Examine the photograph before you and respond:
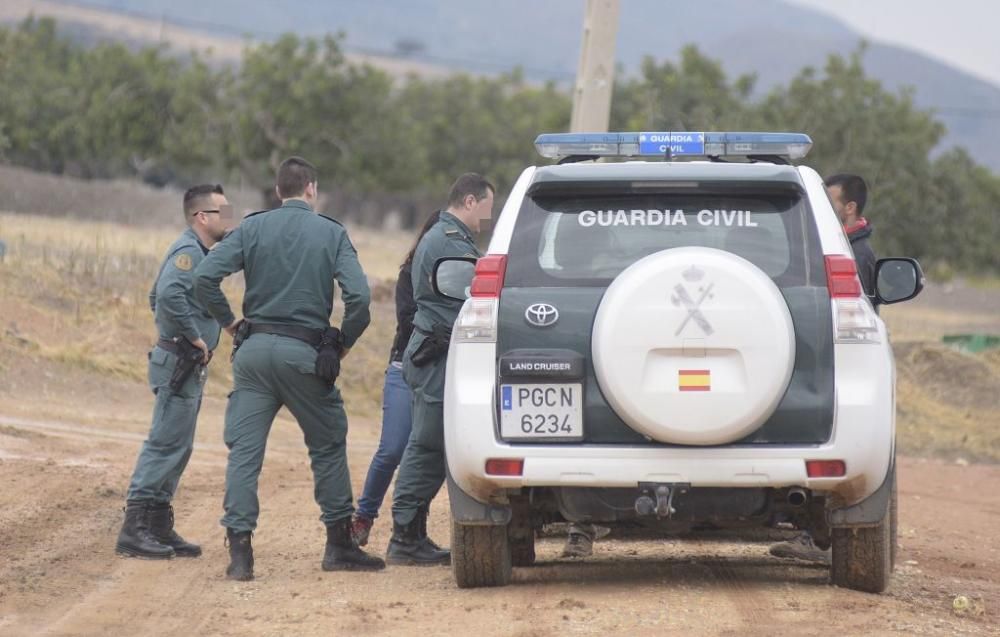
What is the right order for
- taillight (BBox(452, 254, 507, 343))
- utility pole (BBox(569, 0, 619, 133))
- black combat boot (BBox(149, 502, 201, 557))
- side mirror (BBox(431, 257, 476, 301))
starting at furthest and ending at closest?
utility pole (BBox(569, 0, 619, 133)) < black combat boot (BBox(149, 502, 201, 557)) < side mirror (BBox(431, 257, 476, 301)) < taillight (BBox(452, 254, 507, 343))

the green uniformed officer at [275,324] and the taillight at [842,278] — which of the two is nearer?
the taillight at [842,278]

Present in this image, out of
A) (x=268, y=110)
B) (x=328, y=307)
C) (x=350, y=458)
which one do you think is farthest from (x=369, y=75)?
(x=328, y=307)

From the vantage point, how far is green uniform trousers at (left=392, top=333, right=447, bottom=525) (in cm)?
872

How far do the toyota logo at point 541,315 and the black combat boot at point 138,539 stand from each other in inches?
115

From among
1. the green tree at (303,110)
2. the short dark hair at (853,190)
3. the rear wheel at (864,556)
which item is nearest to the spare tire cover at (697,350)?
the rear wheel at (864,556)

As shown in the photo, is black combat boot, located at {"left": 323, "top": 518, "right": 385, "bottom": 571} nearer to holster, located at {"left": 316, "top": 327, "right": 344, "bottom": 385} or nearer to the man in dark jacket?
holster, located at {"left": 316, "top": 327, "right": 344, "bottom": 385}

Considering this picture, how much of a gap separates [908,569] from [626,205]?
9.40 ft

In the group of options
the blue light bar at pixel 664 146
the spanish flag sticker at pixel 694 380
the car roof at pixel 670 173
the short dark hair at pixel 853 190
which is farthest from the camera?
the short dark hair at pixel 853 190

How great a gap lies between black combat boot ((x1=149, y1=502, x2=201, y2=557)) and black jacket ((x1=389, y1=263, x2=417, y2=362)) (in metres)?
1.45

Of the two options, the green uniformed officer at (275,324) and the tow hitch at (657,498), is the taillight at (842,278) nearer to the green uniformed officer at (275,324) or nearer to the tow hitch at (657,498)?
the tow hitch at (657,498)

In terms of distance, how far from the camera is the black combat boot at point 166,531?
923cm

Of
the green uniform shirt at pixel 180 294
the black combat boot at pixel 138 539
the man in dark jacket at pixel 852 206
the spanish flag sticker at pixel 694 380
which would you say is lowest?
the black combat boot at pixel 138 539

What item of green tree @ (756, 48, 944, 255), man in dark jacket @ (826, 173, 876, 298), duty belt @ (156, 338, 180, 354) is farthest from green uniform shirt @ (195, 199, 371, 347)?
green tree @ (756, 48, 944, 255)

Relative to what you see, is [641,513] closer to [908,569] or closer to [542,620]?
[542,620]
